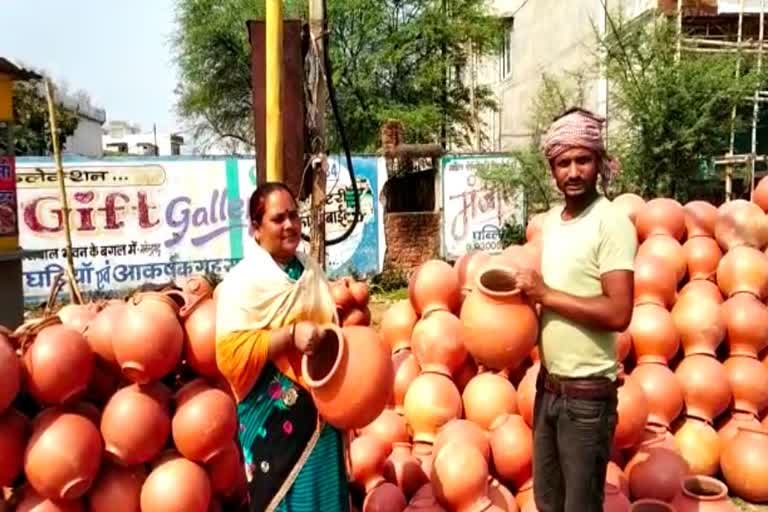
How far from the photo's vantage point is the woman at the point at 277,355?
207 cm

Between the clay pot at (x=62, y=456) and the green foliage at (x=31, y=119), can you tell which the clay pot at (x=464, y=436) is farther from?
the green foliage at (x=31, y=119)

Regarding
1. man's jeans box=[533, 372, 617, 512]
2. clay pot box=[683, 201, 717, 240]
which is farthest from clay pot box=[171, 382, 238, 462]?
clay pot box=[683, 201, 717, 240]

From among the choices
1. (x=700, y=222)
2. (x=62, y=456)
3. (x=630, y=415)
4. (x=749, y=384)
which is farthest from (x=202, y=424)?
(x=700, y=222)

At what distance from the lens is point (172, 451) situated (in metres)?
3.00

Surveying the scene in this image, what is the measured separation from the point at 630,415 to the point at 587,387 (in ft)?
4.41

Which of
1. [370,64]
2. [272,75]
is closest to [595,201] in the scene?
[272,75]

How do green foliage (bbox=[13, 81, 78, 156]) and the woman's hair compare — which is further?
green foliage (bbox=[13, 81, 78, 156])

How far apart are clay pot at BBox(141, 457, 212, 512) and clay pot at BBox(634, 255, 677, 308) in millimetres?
2616

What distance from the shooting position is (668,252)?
4211 millimetres

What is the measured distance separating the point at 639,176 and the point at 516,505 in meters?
8.00

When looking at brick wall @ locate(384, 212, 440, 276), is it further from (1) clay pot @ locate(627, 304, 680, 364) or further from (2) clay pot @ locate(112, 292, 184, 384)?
(2) clay pot @ locate(112, 292, 184, 384)

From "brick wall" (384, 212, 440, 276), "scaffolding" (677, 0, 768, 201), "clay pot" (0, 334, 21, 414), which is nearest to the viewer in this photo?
"clay pot" (0, 334, 21, 414)

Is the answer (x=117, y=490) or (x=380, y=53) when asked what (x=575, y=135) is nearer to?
(x=117, y=490)

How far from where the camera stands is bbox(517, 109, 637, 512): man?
80.3 inches
